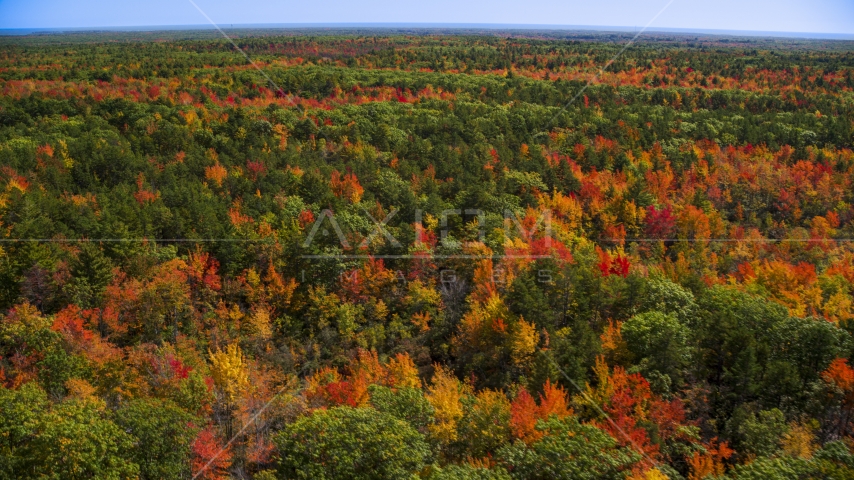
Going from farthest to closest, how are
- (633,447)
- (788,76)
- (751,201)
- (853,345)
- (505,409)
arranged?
(788,76) → (751,201) → (853,345) → (505,409) → (633,447)

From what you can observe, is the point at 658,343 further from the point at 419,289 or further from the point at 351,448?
the point at 419,289

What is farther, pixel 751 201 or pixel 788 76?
pixel 788 76

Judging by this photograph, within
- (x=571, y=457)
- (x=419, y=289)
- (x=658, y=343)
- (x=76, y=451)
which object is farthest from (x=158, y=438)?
(x=419, y=289)

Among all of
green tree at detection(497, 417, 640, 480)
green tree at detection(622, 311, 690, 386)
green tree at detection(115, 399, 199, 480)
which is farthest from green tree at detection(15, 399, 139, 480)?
green tree at detection(622, 311, 690, 386)

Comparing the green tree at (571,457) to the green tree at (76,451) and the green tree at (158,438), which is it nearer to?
the green tree at (158,438)

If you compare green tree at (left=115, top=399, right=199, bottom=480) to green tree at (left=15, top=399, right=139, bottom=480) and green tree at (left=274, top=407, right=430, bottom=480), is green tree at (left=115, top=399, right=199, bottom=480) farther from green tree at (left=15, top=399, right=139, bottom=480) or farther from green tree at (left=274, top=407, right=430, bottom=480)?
green tree at (left=274, top=407, right=430, bottom=480)

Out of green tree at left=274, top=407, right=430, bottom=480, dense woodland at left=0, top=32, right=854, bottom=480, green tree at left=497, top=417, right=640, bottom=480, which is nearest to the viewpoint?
green tree at left=497, top=417, right=640, bottom=480

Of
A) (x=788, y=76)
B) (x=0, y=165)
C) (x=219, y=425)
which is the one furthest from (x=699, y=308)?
(x=788, y=76)

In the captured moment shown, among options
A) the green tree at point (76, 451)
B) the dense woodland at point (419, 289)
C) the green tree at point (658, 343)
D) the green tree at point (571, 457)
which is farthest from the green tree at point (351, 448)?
the green tree at point (658, 343)

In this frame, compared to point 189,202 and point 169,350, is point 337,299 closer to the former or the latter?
point 169,350

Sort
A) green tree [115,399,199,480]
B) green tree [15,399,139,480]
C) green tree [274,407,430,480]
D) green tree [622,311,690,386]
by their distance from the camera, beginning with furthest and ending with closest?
green tree [622,311,690,386] < green tree [115,399,199,480] < green tree [274,407,430,480] < green tree [15,399,139,480]
